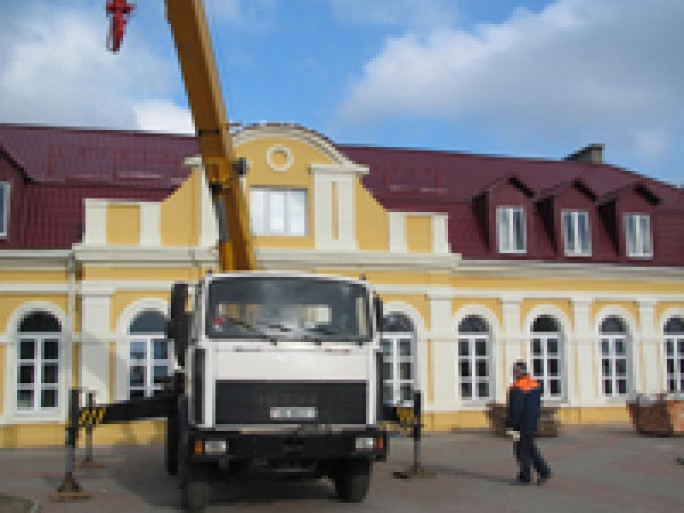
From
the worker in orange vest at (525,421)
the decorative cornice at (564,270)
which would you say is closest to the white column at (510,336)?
the decorative cornice at (564,270)

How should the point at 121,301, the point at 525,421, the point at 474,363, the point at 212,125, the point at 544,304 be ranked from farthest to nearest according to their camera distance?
the point at 544,304
the point at 474,363
the point at 121,301
the point at 525,421
the point at 212,125

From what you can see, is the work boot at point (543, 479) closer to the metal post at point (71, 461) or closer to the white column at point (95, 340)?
the metal post at point (71, 461)

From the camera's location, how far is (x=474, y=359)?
771 inches

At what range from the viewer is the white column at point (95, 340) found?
16391 mm

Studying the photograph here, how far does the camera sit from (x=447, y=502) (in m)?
10.0

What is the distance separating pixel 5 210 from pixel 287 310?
11144mm

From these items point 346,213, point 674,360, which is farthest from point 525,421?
point 674,360

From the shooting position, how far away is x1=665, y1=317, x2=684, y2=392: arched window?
21.2 metres

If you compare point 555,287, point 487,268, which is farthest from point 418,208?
point 555,287

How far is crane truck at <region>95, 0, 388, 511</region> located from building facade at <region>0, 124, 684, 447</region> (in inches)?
223

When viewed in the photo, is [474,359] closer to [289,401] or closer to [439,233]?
[439,233]

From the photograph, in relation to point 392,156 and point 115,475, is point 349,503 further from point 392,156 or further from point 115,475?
point 392,156

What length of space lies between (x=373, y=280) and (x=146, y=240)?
5.35m

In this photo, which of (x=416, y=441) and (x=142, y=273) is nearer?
(x=416, y=441)
